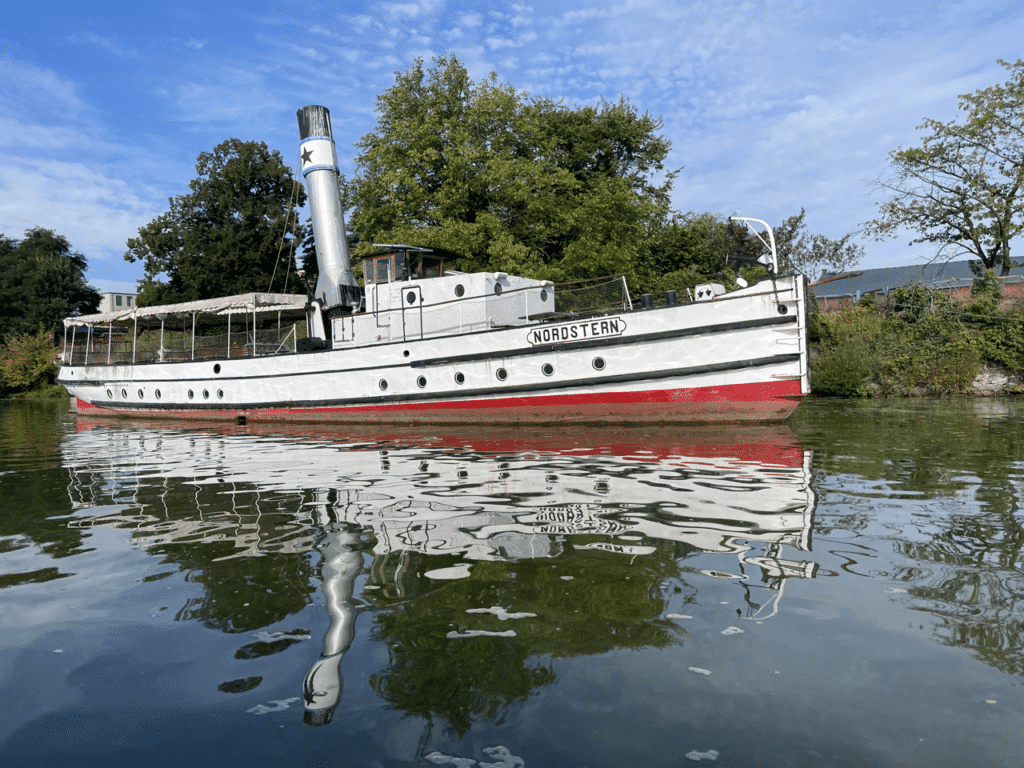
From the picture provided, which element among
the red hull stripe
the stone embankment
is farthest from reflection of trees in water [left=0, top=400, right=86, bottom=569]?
the stone embankment

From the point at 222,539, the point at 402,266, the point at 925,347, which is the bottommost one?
the point at 222,539

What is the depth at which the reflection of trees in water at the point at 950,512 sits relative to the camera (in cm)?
288

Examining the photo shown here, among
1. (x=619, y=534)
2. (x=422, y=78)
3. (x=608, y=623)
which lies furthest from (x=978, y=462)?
(x=422, y=78)

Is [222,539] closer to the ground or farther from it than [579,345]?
closer to the ground

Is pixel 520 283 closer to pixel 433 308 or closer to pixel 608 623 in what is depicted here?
pixel 433 308

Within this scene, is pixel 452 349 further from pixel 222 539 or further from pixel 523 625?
pixel 523 625

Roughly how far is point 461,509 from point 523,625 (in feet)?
8.37

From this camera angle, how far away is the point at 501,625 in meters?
2.93

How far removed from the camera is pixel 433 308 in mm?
15398

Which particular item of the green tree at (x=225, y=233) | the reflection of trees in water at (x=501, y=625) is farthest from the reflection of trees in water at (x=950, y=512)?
the green tree at (x=225, y=233)

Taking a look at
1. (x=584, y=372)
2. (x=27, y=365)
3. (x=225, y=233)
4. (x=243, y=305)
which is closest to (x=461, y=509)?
(x=584, y=372)

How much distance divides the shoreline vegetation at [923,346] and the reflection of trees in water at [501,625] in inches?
848

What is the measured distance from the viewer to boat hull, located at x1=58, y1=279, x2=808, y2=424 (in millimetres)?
12430

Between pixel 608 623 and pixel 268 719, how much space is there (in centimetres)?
142
